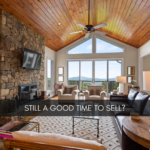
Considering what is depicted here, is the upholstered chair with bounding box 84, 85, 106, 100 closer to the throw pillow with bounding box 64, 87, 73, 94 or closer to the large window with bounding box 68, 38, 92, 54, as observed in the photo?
the throw pillow with bounding box 64, 87, 73, 94

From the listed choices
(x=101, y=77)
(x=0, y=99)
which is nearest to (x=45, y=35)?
(x=0, y=99)

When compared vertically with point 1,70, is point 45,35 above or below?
above

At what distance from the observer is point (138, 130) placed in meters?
1.50

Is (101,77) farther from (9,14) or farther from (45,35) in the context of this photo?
(9,14)

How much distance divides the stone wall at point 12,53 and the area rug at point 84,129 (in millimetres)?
1183

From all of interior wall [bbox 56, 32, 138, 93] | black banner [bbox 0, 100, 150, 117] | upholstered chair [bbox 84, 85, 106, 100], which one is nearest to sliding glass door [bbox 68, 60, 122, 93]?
interior wall [bbox 56, 32, 138, 93]

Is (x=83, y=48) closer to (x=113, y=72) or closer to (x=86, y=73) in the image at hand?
(x=86, y=73)

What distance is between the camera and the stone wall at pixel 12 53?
2932 millimetres

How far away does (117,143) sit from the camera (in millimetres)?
2297

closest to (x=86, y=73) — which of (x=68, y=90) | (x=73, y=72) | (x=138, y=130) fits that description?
(x=73, y=72)

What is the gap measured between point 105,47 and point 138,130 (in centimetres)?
580

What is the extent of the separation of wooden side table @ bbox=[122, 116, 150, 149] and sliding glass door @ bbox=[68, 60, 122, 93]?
4975mm

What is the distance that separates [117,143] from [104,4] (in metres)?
3.83

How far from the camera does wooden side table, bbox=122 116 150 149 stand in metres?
1.32
